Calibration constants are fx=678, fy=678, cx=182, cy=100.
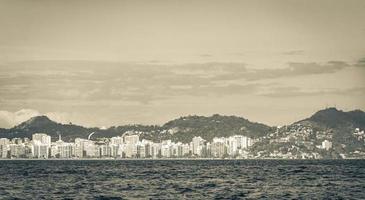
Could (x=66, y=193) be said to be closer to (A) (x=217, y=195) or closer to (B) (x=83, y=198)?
(B) (x=83, y=198)

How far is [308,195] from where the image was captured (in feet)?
270

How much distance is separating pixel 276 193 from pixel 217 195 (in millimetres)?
8645

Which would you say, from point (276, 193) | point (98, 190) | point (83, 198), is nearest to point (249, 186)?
point (276, 193)

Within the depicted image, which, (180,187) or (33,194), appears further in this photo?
(180,187)

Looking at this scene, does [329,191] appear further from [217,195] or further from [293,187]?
[217,195]

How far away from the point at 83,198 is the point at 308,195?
27.1 metres

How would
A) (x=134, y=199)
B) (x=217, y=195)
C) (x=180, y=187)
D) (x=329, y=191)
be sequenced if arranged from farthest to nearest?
(x=180, y=187)
(x=329, y=191)
(x=217, y=195)
(x=134, y=199)

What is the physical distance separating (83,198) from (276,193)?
24.5m

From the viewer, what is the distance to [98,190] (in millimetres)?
91062

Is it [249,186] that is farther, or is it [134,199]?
[249,186]

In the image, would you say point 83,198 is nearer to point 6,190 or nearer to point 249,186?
point 6,190

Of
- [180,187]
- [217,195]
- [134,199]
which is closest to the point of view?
[134,199]

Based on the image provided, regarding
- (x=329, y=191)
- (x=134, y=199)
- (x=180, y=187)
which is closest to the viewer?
(x=134, y=199)

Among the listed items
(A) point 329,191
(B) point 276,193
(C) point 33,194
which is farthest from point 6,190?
(A) point 329,191
